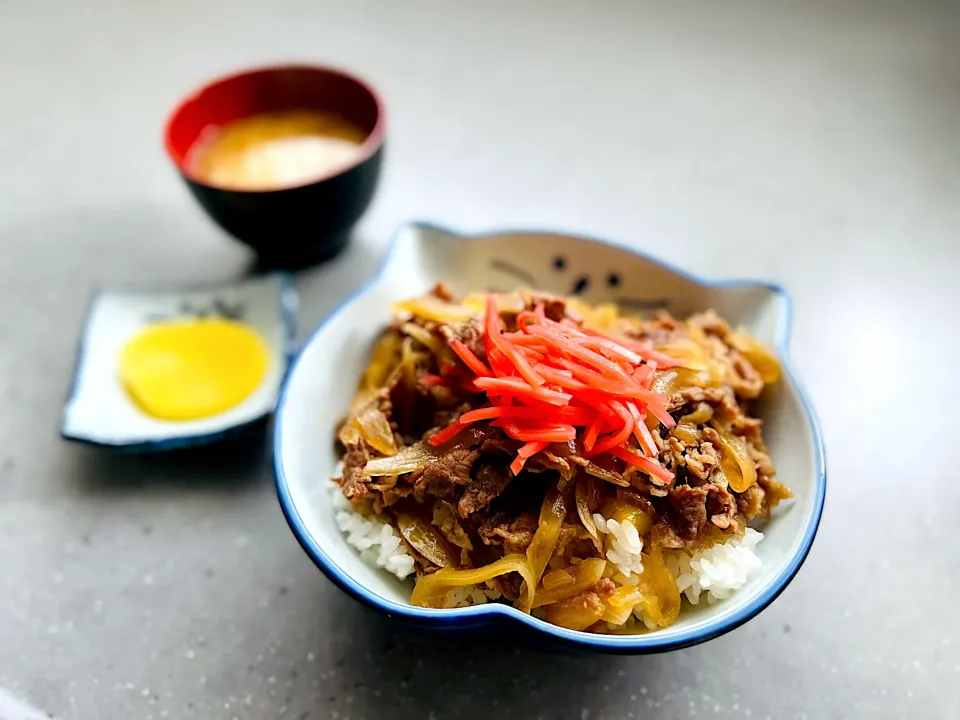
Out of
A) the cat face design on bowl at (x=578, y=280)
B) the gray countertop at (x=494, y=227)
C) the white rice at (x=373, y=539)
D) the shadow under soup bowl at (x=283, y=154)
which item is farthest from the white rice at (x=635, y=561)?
the shadow under soup bowl at (x=283, y=154)

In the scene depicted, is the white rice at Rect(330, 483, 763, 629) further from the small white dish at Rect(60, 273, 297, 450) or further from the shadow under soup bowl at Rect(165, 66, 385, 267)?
the shadow under soup bowl at Rect(165, 66, 385, 267)

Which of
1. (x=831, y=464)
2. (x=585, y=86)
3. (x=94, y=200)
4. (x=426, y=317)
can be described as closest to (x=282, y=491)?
(x=426, y=317)

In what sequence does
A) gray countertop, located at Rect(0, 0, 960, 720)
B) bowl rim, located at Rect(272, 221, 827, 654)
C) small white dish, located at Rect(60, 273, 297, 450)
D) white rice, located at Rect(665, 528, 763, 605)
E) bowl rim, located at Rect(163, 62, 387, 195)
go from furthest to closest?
1. bowl rim, located at Rect(163, 62, 387, 195)
2. small white dish, located at Rect(60, 273, 297, 450)
3. gray countertop, located at Rect(0, 0, 960, 720)
4. white rice, located at Rect(665, 528, 763, 605)
5. bowl rim, located at Rect(272, 221, 827, 654)

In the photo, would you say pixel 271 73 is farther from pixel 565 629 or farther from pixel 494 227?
pixel 565 629

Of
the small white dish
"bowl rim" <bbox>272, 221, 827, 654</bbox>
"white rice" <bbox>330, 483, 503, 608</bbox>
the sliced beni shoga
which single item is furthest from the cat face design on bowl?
"white rice" <bbox>330, 483, 503, 608</bbox>

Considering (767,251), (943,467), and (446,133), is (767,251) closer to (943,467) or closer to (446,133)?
(943,467)

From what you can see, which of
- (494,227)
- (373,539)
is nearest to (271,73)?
(494,227)

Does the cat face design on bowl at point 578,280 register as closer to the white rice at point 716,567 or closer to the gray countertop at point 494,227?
the gray countertop at point 494,227
